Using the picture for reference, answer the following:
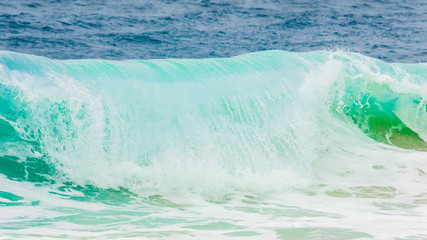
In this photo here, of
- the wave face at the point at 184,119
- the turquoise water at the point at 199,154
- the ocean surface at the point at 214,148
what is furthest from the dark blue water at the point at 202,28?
the turquoise water at the point at 199,154

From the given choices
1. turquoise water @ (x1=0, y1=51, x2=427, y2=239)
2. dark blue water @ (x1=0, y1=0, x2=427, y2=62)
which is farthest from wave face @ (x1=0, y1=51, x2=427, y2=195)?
dark blue water @ (x1=0, y1=0, x2=427, y2=62)

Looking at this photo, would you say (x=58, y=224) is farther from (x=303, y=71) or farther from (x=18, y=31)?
(x=18, y=31)

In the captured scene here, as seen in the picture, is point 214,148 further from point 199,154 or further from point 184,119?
point 184,119

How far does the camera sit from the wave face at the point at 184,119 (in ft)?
18.2

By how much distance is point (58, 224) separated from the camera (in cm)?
433

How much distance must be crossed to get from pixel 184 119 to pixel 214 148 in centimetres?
53

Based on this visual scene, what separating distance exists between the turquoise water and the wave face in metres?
0.02

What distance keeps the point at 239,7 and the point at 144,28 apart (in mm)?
2778

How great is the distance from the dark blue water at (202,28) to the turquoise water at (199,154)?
3.85 m

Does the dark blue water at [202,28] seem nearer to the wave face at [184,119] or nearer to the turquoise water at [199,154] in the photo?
the wave face at [184,119]

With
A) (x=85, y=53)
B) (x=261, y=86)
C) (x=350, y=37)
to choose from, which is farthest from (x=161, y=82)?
(x=350, y=37)

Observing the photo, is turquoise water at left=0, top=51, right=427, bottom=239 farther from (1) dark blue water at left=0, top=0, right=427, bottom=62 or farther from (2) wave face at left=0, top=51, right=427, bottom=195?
(1) dark blue water at left=0, top=0, right=427, bottom=62

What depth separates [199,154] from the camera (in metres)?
5.95

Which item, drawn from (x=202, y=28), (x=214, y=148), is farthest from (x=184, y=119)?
(x=202, y=28)
